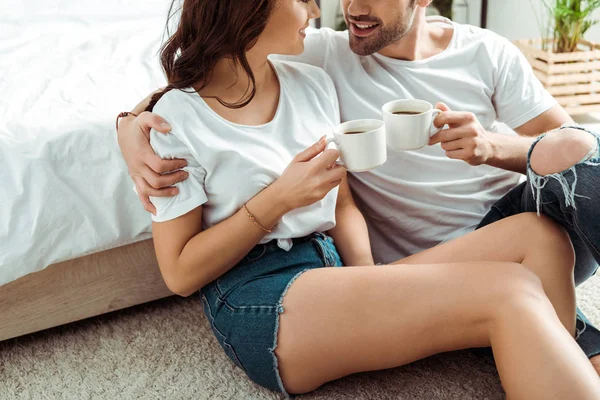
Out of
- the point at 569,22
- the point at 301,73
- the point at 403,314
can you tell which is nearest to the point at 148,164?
the point at 301,73

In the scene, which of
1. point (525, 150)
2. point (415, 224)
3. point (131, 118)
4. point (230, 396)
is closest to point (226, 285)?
point (230, 396)

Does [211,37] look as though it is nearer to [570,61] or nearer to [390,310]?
[390,310]

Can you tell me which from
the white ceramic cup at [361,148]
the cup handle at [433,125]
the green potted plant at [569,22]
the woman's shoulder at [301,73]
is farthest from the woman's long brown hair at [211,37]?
the green potted plant at [569,22]

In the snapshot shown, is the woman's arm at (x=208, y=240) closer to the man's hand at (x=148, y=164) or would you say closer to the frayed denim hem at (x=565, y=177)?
the man's hand at (x=148, y=164)

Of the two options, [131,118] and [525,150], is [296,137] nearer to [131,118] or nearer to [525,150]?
Answer: [131,118]

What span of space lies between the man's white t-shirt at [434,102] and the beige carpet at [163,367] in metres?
0.33

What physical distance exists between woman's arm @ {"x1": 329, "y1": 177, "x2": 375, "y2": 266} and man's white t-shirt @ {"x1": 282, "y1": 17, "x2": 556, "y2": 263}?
111 millimetres

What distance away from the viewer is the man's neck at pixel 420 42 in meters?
1.47

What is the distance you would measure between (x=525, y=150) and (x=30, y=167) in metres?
1.08

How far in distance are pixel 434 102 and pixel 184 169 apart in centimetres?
64

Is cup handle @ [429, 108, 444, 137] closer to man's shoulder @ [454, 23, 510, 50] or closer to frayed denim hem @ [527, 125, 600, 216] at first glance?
frayed denim hem @ [527, 125, 600, 216]

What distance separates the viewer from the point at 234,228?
1164mm

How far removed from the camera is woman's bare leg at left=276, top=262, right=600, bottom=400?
1.06m

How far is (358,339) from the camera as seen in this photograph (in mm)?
1114
